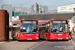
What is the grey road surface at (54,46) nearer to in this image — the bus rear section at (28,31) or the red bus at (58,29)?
the bus rear section at (28,31)

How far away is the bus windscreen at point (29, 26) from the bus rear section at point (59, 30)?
1.96 meters

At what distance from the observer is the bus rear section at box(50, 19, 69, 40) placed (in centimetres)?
2412

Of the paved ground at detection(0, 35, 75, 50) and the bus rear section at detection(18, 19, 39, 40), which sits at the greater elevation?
the bus rear section at detection(18, 19, 39, 40)

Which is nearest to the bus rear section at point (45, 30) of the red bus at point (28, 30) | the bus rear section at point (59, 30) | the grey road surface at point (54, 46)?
the bus rear section at point (59, 30)

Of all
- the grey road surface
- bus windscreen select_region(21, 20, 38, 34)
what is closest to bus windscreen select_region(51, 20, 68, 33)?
bus windscreen select_region(21, 20, 38, 34)

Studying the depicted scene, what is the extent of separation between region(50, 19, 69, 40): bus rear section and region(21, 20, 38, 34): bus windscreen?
196 cm

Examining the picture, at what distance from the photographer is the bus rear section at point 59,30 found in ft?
79.2

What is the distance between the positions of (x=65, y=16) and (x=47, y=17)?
6009 millimetres

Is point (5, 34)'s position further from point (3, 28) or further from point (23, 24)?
point (23, 24)

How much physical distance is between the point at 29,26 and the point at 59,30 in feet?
11.8

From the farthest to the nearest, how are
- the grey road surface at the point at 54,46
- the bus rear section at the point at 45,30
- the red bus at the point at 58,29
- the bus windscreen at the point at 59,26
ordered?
the bus rear section at the point at 45,30
the bus windscreen at the point at 59,26
the red bus at the point at 58,29
the grey road surface at the point at 54,46

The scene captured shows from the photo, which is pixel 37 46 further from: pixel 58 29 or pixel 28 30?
pixel 58 29

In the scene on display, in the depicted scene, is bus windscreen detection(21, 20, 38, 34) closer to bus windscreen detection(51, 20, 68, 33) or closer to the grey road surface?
bus windscreen detection(51, 20, 68, 33)

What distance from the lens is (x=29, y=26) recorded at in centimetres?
2381
